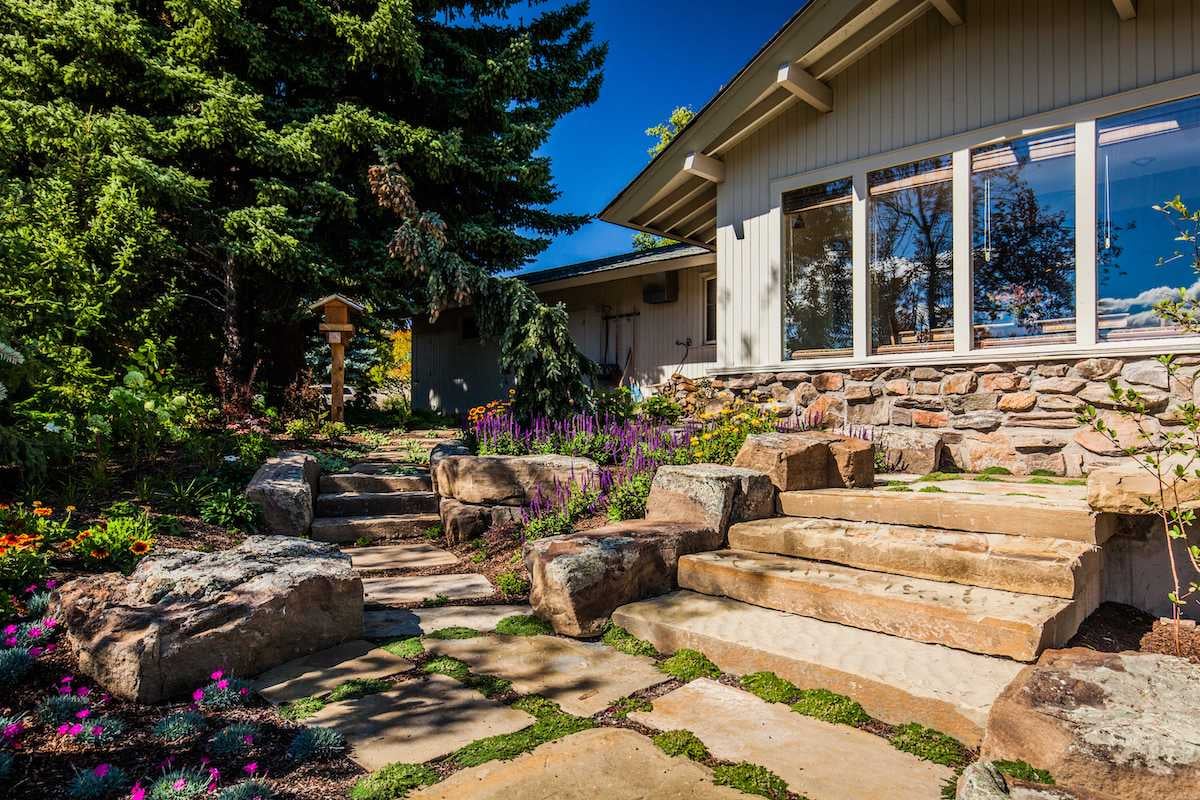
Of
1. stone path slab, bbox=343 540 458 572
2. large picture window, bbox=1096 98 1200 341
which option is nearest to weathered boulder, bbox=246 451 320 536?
stone path slab, bbox=343 540 458 572

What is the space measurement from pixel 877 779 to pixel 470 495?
11.5ft

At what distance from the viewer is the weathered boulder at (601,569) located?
294cm

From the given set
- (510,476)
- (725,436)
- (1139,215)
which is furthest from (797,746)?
(1139,215)

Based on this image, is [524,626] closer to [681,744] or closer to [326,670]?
[326,670]

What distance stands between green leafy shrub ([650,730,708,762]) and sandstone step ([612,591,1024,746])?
54 centimetres

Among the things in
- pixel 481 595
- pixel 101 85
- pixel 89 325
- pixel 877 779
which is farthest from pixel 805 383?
pixel 101 85

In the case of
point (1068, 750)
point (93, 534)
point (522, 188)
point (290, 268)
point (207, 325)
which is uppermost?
point (522, 188)

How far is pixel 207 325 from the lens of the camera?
31.4 feet

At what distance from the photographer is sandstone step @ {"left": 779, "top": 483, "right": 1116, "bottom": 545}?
2.75 meters

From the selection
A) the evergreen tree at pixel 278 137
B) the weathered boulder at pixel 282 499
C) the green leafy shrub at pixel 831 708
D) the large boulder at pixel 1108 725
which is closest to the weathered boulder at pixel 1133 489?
the large boulder at pixel 1108 725

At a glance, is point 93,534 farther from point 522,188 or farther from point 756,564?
point 522,188

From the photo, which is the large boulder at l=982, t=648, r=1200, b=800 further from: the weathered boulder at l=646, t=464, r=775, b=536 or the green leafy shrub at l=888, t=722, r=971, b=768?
the weathered boulder at l=646, t=464, r=775, b=536

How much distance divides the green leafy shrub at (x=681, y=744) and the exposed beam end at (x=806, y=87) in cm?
546

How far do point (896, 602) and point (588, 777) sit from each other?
1386 millimetres
